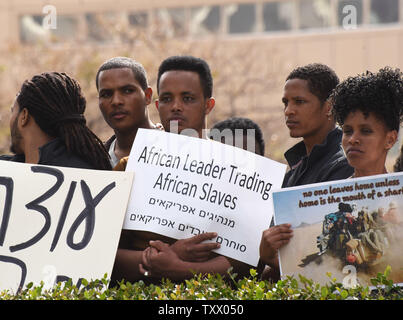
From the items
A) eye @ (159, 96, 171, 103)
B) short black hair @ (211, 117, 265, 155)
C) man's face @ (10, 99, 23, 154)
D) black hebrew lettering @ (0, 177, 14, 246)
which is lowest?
black hebrew lettering @ (0, 177, 14, 246)

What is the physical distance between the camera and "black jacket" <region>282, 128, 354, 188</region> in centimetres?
473

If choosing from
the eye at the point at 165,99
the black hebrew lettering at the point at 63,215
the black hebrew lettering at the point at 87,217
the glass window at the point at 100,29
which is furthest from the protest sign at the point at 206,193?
the glass window at the point at 100,29

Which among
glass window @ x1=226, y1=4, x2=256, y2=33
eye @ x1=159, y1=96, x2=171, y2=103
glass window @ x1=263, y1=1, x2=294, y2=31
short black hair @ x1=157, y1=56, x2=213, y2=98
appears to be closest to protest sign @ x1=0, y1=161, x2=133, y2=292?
eye @ x1=159, y1=96, x2=171, y2=103

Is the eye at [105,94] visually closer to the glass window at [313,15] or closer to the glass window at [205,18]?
the glass window at [205,18]

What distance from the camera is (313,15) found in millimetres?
30109

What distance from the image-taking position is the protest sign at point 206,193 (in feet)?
13.9

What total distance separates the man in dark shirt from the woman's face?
55cm

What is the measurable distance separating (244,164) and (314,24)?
26438 mm

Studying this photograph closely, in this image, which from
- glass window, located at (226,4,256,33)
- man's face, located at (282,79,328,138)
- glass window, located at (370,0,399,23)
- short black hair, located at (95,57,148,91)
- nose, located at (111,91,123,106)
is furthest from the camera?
glass window, located at (226,4,256,33)

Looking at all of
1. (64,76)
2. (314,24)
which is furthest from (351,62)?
(64,76)

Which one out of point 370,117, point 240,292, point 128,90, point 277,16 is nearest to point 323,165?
point 370,117

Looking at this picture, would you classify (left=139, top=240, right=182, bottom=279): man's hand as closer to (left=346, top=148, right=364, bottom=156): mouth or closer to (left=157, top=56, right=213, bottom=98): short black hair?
(left=346, top=148, right=364, bottom=156): mouth
